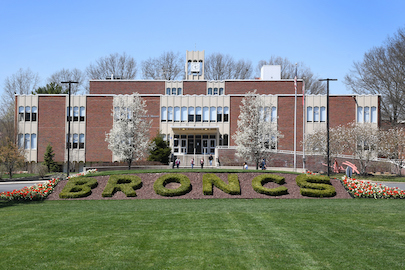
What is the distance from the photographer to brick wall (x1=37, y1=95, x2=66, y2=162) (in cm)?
5894

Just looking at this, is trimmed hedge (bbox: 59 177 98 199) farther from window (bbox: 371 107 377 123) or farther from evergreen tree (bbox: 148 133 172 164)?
window (bbox: 371 107 377 123)

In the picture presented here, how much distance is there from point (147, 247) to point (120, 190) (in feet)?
39.6

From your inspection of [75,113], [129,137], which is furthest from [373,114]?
[75,113]

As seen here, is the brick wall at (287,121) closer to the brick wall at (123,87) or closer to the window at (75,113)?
the brick wall at (123,87)

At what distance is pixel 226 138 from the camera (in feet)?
191

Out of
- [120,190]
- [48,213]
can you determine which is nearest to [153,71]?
[120,190]

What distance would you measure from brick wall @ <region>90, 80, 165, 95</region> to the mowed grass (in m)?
51.5

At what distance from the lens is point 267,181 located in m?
22.1

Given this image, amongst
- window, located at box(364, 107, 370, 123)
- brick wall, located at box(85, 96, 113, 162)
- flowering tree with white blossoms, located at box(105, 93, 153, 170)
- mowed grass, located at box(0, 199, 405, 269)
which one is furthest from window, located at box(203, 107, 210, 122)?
mowed grass, located at box(0, 199, 405, 269)

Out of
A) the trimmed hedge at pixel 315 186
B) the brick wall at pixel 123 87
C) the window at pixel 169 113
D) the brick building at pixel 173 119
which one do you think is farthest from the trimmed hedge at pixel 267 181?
the brick wall at pixel 123 87

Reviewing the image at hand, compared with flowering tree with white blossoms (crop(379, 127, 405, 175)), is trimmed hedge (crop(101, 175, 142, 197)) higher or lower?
lower

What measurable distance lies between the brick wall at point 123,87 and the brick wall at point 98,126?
805cm

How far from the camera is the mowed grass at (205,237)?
8.52 m

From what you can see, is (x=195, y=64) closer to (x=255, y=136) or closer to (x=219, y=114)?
(x=219, y=114)
